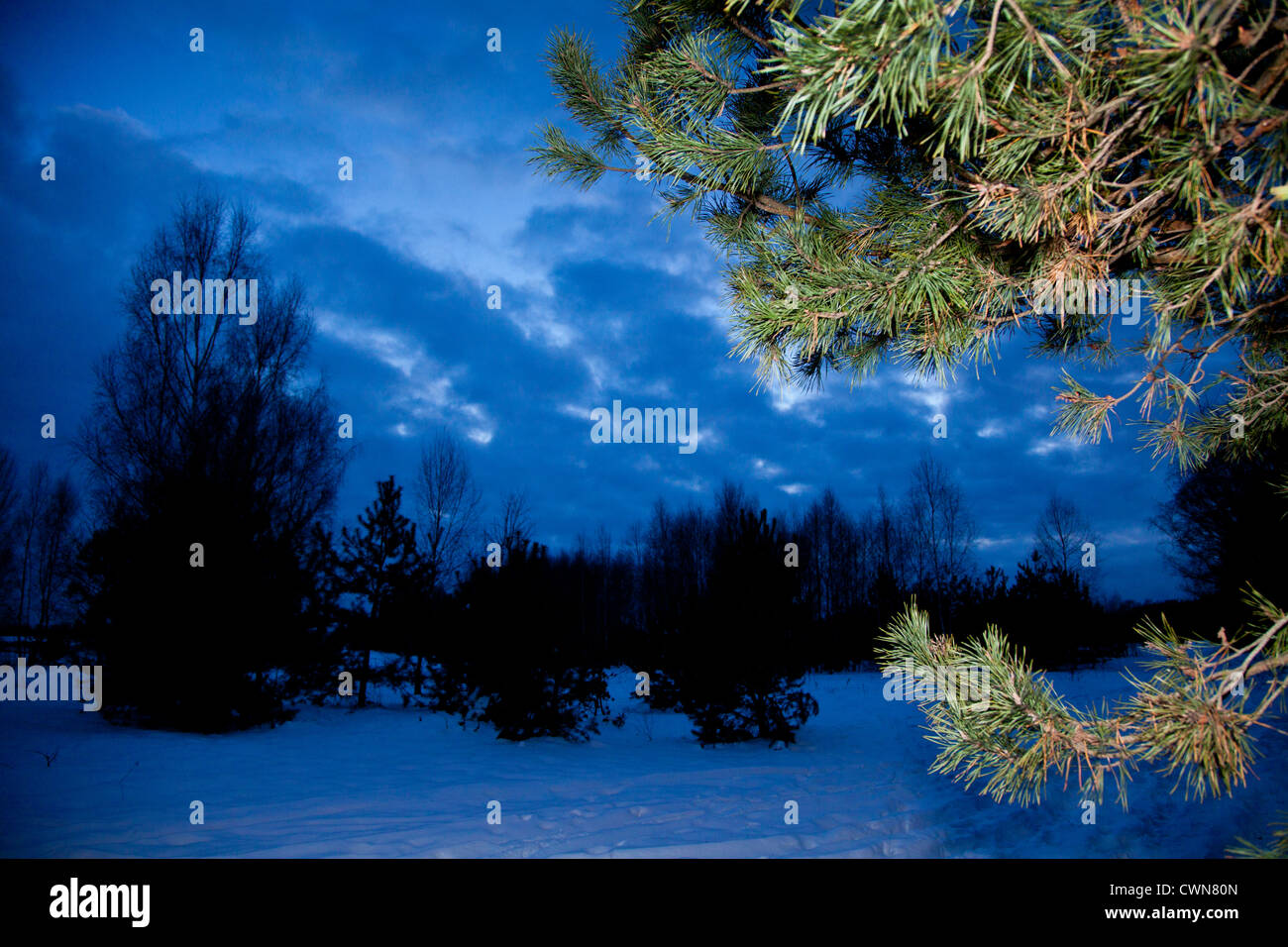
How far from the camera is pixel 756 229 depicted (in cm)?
254

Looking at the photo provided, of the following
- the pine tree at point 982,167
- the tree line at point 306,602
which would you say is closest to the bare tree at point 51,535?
the tree line at point 306,602

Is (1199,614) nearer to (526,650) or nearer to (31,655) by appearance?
(526,650)

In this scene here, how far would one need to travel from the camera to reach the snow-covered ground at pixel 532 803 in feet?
14.0

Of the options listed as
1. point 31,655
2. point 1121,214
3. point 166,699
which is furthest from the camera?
point 31,655

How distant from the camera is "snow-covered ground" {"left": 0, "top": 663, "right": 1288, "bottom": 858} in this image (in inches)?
168

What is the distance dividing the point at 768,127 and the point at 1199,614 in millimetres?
17661

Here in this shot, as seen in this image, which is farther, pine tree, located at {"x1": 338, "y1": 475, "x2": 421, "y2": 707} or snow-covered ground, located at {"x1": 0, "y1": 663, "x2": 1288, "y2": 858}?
pine tree, located at {"x1": 338, "y1": 475, "x2": 421, "y2": 707}

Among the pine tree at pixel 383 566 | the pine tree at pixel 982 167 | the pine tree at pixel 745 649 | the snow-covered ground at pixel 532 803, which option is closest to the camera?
the pine tree at pixel 982 167

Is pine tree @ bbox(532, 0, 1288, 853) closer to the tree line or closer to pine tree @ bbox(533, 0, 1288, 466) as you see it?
pine tree @ bbox(533, 0, 1288, 466)
